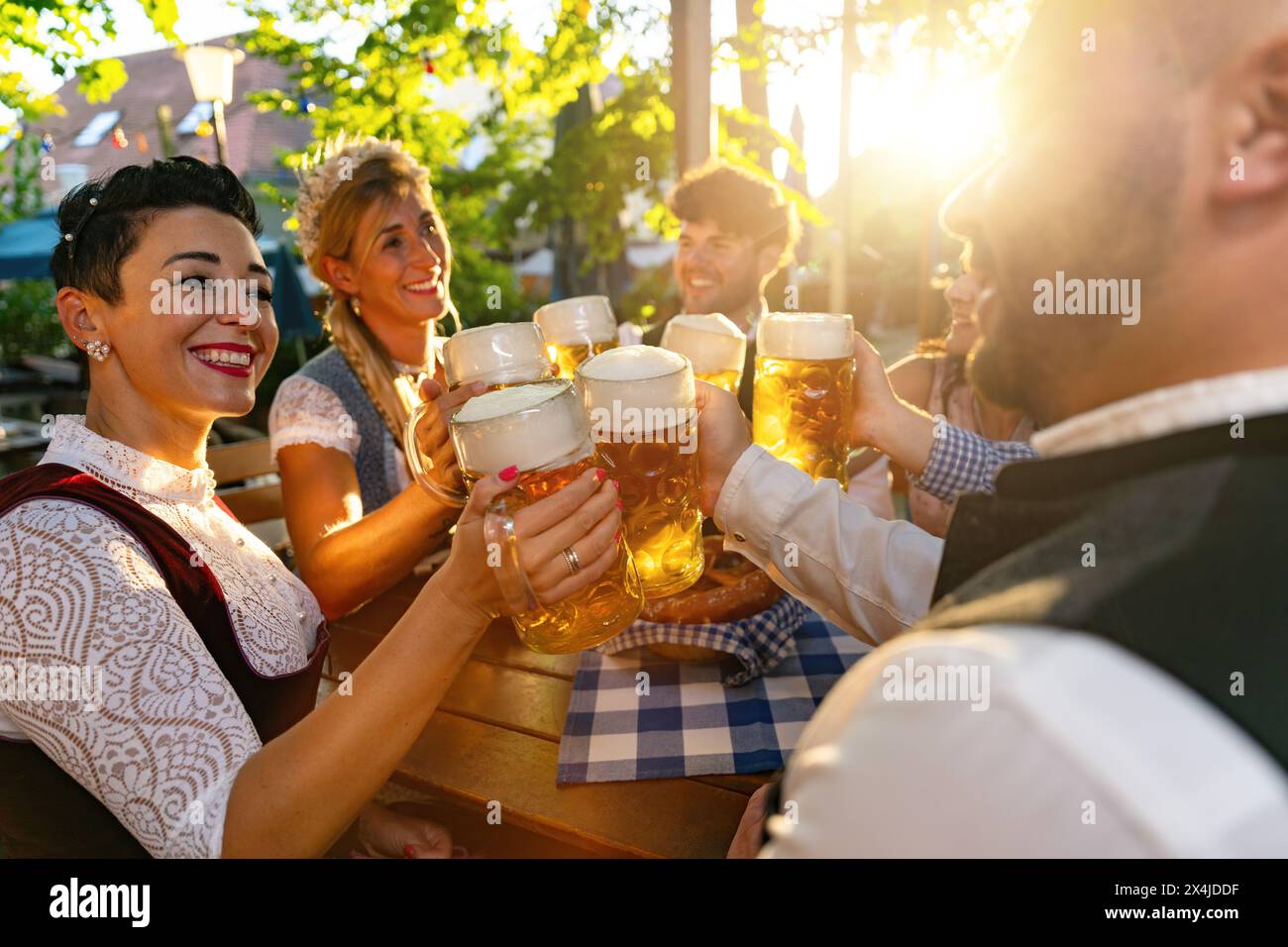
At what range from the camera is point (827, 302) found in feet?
28.5

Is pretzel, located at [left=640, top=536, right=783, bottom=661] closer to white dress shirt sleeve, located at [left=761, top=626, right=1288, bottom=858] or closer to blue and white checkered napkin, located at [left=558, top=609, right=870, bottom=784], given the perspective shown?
blue and white checkered napkin, located at [left=558, top=609, right=870, bottom=784]

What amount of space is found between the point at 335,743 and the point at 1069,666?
3.03 feet

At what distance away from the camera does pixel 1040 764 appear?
1.85ft

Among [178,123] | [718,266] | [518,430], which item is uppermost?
[178,123]

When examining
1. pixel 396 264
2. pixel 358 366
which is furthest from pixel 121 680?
pixel 396 264

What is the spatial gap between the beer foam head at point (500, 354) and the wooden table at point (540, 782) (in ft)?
2.14

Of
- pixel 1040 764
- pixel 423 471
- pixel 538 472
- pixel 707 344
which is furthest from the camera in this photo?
pixel 423 471

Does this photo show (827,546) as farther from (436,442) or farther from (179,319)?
(179,319)

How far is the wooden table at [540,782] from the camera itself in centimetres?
121

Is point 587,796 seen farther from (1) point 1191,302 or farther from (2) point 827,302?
(2) point 827,302

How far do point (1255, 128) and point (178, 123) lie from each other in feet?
67.6

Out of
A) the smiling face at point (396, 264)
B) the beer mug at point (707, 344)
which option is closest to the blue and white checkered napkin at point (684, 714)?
the beer mug at point (707, 344)

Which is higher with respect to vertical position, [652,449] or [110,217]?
[110,217]
